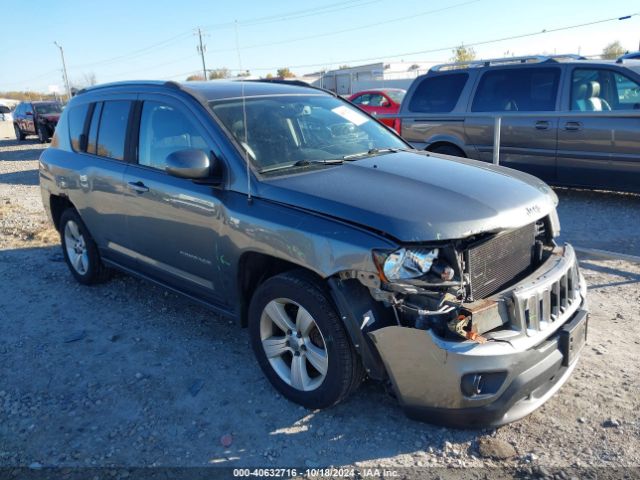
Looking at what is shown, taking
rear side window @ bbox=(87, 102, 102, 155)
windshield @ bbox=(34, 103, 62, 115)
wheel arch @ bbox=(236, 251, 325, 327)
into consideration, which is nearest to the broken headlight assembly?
wheel arch @ bbox=(236, 251, 325, 327)

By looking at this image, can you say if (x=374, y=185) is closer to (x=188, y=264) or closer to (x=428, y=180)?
(x=428, y=180)

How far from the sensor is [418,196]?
9.58 feet

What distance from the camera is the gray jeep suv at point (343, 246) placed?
2.59m

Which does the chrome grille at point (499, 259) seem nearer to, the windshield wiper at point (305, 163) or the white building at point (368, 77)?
the windshield wiper at point (305, 163)

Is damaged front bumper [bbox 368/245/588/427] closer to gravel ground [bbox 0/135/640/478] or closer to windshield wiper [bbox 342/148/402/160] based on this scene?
gravel ground [bbox 0/135/640/478]

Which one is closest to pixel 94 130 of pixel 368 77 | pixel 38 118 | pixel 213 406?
pixel 213 406

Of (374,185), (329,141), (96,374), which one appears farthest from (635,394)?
(96,374)

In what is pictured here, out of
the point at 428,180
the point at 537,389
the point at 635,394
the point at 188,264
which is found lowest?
the point at 635,394

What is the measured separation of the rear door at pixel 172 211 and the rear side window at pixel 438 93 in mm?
5518

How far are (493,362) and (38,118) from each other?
2369 cm

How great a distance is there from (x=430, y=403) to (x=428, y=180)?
1.29 meters

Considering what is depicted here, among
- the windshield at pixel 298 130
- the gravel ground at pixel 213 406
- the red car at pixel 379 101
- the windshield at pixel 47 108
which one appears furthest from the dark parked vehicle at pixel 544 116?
the windshield at pixel 47 108

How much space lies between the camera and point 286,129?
12.4 feet

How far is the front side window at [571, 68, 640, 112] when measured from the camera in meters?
7.18
